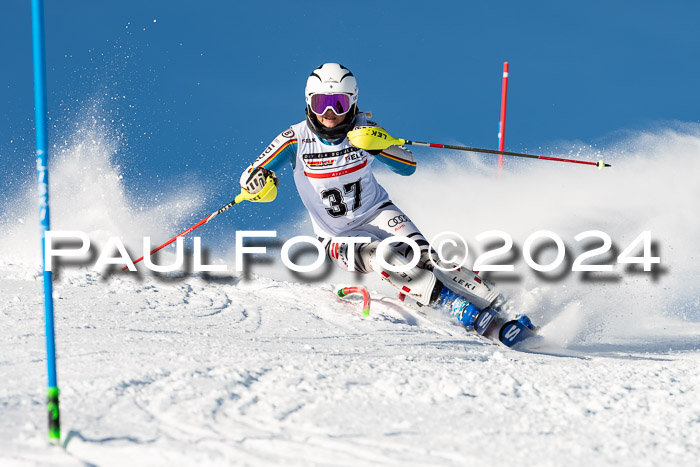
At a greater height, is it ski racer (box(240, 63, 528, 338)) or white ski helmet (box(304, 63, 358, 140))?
white ski helmet (box(304, 63, 358, 140))

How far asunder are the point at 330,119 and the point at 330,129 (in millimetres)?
78

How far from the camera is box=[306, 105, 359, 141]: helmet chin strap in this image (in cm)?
565

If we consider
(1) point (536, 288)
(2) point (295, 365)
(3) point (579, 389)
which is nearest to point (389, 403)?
(2) point (295, 365)

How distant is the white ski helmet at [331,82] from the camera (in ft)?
18.2

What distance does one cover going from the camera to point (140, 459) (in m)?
2.24

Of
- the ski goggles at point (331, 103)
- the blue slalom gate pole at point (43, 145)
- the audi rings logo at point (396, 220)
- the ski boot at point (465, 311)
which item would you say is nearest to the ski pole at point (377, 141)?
the ski goggles at point (331, 103)

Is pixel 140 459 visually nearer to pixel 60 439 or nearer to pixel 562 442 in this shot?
pixel 60 439

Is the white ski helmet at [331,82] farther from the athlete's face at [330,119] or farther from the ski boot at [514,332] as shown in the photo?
the ski boot at [514,332]

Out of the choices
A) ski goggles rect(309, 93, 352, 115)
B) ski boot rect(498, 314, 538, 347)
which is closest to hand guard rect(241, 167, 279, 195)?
ski goggles rect(309, 93, 352, 115)

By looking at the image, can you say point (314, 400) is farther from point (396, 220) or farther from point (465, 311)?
point (396, 220)

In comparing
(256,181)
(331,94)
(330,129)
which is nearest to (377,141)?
(330,129)

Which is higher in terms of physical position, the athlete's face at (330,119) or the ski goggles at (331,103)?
the ski goggles at (331,103)

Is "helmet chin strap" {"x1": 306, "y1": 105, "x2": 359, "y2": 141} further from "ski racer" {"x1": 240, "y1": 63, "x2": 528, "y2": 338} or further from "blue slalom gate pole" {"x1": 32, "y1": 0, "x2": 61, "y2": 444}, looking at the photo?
"blue slalom gate pole" {"x1": 32, "y1": 0, "x2": 61, "y2": 444}

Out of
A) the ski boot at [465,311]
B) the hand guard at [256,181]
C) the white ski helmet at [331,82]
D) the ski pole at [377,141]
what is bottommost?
the ski boot at [465,311]
